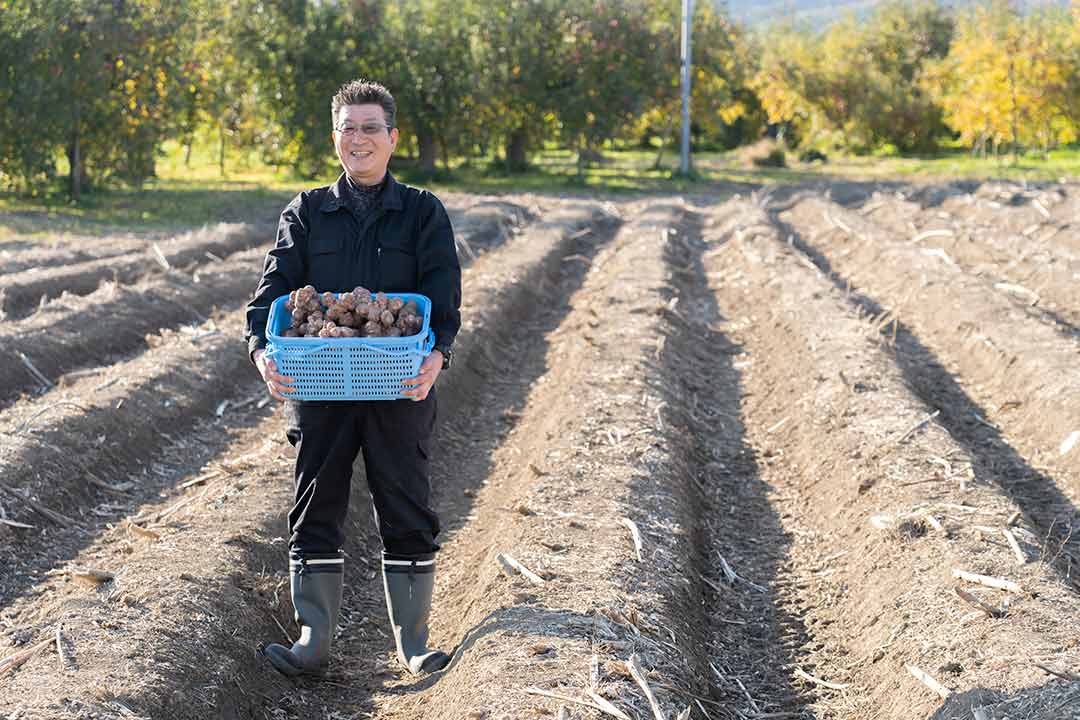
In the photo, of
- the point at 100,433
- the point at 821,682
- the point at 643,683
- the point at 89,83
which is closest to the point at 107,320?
the point at 100,433

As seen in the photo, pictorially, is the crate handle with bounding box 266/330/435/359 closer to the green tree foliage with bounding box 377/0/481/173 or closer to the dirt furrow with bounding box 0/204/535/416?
the dirt furrow with bounding box 0/204/535/416

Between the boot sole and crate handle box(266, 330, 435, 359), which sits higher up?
crate handle box(266, 330, 435, 359)

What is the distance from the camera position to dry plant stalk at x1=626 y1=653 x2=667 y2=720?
4.30m

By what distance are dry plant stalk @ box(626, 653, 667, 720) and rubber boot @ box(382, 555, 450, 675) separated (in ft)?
2.81

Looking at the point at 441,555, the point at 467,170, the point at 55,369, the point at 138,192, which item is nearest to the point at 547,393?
the point at 441,555

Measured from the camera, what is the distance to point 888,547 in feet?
20.4

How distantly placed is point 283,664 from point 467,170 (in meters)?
29.0

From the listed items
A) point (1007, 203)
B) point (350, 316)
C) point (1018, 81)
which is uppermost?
point (1018, 81)

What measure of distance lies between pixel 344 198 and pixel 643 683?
2.13m

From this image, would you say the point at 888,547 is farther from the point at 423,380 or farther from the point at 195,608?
the point at 195,608

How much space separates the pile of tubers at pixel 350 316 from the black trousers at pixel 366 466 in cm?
31

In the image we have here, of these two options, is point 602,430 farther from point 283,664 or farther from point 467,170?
point 467,170

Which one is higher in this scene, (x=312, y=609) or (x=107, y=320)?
(x=107, y=320)

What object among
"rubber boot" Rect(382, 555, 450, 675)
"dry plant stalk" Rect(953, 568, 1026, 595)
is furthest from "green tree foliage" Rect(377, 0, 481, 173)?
"rubber boot" Rect(382, 555, 450, 675)
